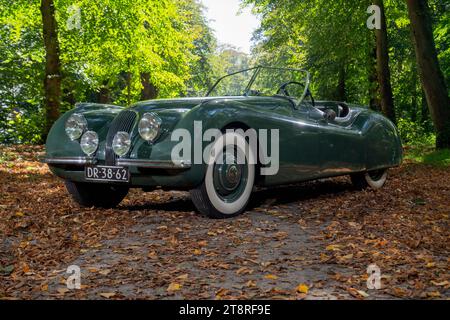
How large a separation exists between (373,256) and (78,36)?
50.1ft

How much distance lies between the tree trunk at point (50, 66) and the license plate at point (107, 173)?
9.54 meters

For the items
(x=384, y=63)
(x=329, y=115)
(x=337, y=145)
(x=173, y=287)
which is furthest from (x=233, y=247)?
(x=384, y=63)

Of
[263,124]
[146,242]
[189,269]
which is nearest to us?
[189,269]

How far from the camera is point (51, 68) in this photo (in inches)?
563

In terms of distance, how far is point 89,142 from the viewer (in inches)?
207

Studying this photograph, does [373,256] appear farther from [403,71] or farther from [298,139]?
[403,71]

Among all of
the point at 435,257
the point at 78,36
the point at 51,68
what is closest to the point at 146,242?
the point at 435,257

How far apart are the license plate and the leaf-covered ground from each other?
0.40 metres

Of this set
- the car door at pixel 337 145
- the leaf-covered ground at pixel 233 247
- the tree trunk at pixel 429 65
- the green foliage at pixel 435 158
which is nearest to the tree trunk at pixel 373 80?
the tree trunk at pixel 429 65

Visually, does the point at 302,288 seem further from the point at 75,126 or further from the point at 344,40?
the point at 344,40

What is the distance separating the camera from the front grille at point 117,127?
508 centimetres

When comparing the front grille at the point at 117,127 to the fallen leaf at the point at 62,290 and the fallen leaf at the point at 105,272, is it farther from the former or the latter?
the fallen leaf at the point at 62,290
